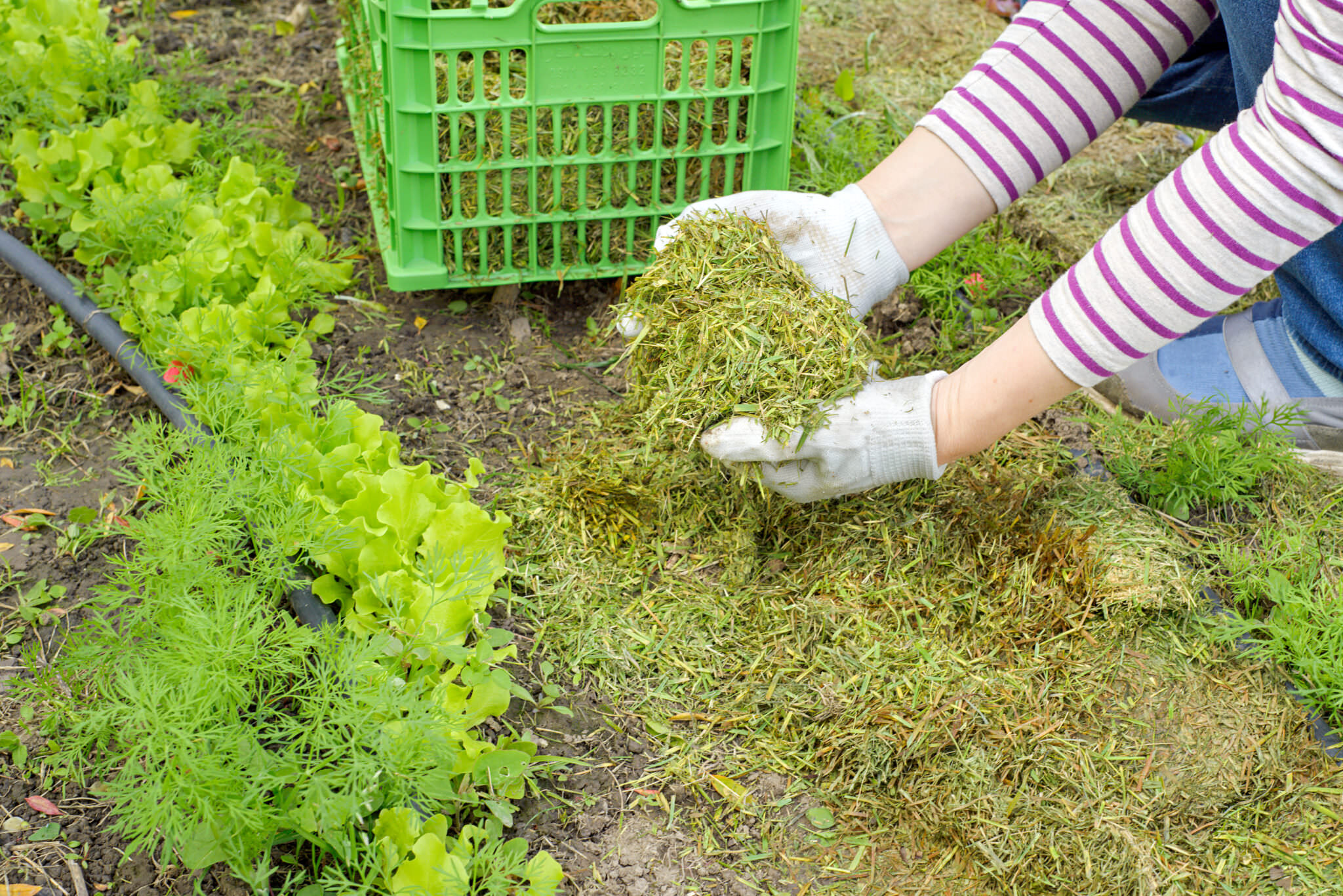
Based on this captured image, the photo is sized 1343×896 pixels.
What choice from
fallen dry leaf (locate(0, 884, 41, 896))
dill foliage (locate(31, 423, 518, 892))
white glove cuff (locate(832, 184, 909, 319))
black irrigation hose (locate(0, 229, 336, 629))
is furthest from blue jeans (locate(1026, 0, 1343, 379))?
fallen dry leaf (locate(0, 884, 41, 896))

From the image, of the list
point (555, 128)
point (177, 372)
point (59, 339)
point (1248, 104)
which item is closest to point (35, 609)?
point (177, 372)

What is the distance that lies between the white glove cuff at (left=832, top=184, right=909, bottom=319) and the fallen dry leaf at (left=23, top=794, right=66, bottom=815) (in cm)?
150

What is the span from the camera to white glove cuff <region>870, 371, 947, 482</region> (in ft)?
5.68

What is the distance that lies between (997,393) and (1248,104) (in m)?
0.80

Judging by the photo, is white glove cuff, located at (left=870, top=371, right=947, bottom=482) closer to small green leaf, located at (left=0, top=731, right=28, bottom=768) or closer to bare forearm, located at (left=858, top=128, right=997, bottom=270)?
bare forearm, located at (left=858, top=128, right=997, bottom=270)

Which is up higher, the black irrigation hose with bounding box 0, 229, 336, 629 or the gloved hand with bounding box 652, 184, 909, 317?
the gloved hand with bounding box 652, 184, 909, 317

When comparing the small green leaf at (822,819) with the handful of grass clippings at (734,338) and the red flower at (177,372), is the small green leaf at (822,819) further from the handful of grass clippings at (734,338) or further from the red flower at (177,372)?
the red flower at (177,372)

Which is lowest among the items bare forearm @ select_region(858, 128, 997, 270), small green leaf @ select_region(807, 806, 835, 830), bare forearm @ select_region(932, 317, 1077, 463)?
small green leaf @ select_region(807, 806, 835, 830)

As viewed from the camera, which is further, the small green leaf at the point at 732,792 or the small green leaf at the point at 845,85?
the small green leaf at the point at 845,85

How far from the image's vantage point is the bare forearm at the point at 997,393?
1688 millimetres

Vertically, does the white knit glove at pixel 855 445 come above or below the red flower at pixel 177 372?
above

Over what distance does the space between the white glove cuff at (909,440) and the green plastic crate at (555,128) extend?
765 mm

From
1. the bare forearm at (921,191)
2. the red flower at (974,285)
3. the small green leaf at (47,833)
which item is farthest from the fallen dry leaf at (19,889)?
the red flower at (974,285)

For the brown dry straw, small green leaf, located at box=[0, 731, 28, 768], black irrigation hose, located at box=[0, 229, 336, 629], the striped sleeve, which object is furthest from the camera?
the brown dry straw
